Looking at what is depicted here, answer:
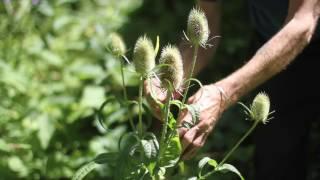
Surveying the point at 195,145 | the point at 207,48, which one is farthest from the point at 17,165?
the point at 195,145

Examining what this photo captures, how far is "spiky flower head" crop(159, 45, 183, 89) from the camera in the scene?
1.68 m

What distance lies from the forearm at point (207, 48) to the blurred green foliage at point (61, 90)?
0.70 meters

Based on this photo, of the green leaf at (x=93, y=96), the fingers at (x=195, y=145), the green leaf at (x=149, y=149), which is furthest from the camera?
the green leaf at (x=93, y=96)

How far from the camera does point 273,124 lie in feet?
8.59

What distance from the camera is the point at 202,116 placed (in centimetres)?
190

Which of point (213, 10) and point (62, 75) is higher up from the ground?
point (62, 75)

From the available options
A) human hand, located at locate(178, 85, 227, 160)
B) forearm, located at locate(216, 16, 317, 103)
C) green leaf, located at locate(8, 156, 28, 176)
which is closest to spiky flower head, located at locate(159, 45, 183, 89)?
human hand, located at locate(178, 85, 227, 160)

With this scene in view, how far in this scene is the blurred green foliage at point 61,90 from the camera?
10.2 ft

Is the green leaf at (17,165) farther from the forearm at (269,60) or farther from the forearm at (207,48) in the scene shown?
the forearm at (269,60)

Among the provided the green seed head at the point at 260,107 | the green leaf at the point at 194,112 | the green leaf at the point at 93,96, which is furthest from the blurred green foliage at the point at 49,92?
the green seed head at the point at 260,107

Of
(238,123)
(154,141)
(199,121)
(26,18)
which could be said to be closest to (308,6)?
(199,121)

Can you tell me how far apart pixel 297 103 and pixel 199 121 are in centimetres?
76

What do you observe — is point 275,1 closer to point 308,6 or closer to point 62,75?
point 308,6

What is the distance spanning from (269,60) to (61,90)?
1.75 m
